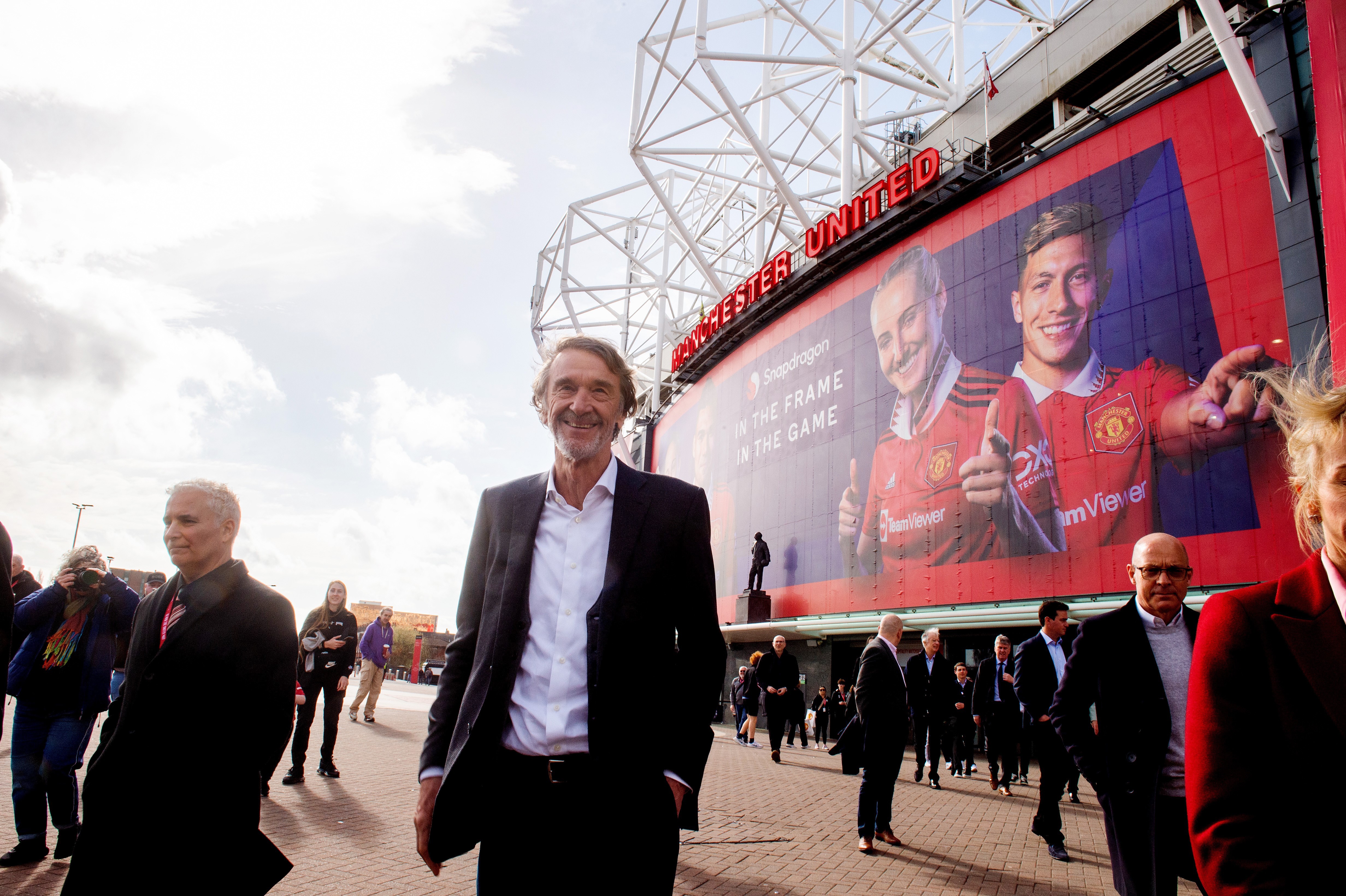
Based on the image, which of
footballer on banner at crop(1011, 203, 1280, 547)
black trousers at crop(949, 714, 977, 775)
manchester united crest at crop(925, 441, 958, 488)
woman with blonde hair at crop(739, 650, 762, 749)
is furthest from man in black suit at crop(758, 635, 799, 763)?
manchester united crest at crop(925, 441, 958, 488)

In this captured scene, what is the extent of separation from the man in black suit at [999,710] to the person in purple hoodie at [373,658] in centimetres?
864

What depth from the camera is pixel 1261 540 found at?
1154 centimetres

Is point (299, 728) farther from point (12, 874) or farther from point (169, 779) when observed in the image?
point (169, 779)

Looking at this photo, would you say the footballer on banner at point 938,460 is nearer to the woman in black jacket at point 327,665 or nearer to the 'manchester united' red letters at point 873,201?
the 'manchester united' red letters at point 873,201

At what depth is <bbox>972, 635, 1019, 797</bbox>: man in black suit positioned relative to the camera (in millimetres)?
10156

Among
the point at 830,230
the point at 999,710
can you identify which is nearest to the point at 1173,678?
the point at 999,710

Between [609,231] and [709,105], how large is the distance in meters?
14.4

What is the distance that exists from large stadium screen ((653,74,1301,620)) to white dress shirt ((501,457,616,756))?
12.6 meters

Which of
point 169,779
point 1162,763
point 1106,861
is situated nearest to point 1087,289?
point 1106,861

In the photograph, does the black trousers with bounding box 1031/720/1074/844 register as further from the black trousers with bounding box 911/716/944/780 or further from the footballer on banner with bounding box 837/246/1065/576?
the footballer on banner with bounding box 837/246/1065/576

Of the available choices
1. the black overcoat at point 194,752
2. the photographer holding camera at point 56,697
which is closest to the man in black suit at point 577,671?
the black overcoat at point 194,752

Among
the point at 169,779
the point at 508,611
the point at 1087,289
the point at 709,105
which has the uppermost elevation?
the point at 709,105

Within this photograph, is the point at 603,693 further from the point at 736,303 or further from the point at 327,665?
the point at 736,303

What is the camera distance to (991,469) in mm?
16094
